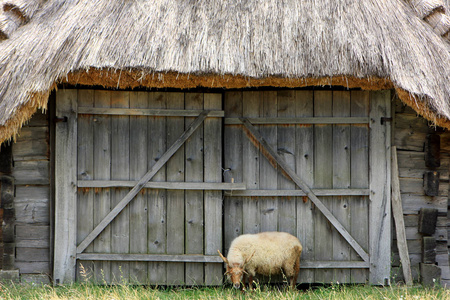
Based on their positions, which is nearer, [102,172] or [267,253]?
[267,253]

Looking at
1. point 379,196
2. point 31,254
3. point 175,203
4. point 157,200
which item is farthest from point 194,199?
point 379,196

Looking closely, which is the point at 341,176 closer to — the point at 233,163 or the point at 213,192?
the point at 233,163

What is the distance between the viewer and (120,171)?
16.5ft

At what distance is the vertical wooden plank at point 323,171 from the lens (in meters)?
5.12

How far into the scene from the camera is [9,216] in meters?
5.00

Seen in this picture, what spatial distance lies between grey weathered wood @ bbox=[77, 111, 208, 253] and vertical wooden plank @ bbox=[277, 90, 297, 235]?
0.94 m

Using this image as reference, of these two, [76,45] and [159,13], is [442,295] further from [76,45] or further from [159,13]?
[76,45]

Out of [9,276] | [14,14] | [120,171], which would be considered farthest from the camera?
[14,14]

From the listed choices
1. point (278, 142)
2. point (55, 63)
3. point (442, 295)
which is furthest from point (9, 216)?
point (442, 295)

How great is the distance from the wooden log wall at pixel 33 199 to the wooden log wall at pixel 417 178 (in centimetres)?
395

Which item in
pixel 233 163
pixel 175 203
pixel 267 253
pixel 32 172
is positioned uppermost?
pixel 233 163

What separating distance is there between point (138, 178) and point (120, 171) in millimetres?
213

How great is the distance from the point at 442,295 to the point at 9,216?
467 cm

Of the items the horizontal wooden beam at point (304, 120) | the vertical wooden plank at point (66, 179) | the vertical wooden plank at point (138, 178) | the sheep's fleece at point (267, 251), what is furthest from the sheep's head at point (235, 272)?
the vertical wooden plank at point (66, 179)
